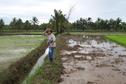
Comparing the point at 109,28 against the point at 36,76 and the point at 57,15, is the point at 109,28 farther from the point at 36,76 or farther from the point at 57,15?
the point at 36,76

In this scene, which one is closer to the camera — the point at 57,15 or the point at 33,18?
the point at 57,15

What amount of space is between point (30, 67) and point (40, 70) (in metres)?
1.52

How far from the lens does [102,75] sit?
411 inches

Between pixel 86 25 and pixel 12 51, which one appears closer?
pixel 12 51

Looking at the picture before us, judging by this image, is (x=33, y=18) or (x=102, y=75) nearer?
(x=102, y=75)

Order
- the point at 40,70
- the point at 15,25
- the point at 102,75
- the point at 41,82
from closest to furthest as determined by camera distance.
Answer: the point at 41,82 → the point at 40,70 → the point at 102,75 → the point at 15,25

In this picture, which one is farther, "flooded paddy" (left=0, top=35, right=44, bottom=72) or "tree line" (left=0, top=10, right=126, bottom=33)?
"tree line" (left=0, top=10, right=126, bottom=33)

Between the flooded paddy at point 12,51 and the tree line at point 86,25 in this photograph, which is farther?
the tree line at point 86,25

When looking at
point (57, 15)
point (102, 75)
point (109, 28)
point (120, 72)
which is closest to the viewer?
point (102, 75)

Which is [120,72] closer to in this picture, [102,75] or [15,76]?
[102,75]

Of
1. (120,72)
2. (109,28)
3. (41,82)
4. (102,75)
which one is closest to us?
(41,82)

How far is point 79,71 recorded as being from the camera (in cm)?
1138

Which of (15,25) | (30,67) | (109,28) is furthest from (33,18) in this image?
(30,67)

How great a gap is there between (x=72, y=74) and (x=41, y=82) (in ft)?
8.96
